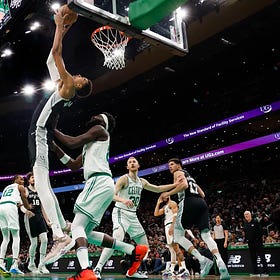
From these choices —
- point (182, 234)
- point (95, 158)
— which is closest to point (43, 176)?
point (95, 158)

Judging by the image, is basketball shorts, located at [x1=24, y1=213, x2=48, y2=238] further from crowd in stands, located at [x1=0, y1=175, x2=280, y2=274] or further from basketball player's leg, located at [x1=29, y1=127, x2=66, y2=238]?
crowd in stands, located at [x1=0, y1=175, x2=280, y2=274]

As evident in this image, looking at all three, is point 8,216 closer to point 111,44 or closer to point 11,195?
point 11,195

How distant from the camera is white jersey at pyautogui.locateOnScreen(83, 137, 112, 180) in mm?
4973

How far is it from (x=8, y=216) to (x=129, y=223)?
3.40 metres

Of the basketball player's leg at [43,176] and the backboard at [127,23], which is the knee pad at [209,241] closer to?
the basketball player's leg at [43,176]

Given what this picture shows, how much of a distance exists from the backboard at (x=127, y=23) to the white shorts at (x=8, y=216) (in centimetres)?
498

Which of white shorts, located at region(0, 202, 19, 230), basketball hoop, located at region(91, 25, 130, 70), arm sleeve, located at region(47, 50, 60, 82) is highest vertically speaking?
basketball hoop, located at region(91, 25, 130, 70)

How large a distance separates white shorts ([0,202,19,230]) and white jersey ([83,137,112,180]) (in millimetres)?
5111

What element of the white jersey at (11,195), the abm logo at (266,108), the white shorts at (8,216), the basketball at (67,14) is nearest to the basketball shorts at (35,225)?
the white shorts at (8,216)

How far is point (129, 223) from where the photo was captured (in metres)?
7.56

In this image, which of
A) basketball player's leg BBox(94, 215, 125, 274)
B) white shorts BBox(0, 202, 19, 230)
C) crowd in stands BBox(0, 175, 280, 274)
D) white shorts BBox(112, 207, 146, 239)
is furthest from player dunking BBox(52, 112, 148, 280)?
crowd in stands BBox(0, 175, 280, 274)

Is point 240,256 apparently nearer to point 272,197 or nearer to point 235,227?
point 235,227

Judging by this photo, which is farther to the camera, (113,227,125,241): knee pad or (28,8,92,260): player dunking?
(113,227,125,241): knee pad

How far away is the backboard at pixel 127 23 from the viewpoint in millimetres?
6402
